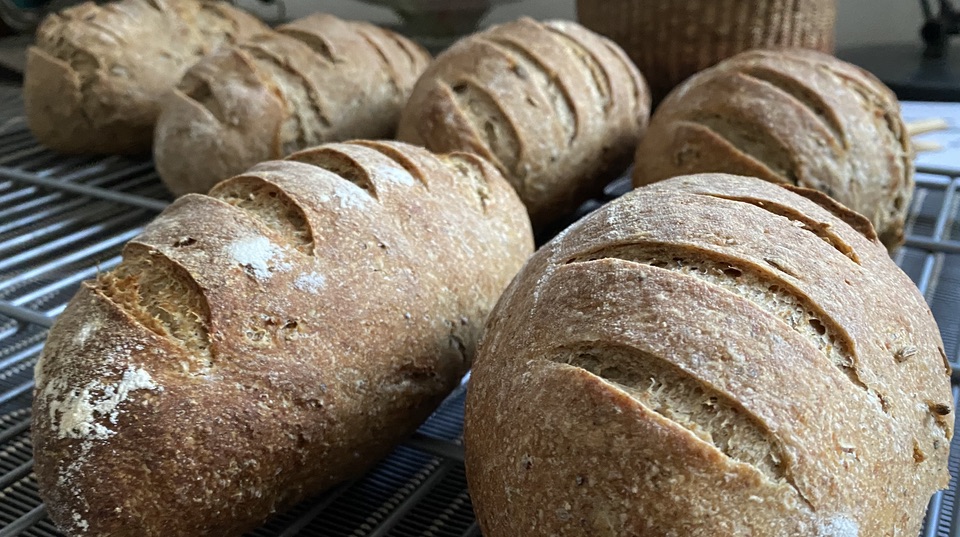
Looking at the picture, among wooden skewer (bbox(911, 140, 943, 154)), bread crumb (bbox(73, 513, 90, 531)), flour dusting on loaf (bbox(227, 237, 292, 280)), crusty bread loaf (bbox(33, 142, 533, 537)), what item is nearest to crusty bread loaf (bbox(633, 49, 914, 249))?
wooden skewer (bbox(911, 140, 943, 154))

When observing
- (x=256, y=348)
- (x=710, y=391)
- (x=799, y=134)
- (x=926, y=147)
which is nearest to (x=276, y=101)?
(x=256, y=348)

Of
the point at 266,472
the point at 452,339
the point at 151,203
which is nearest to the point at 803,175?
the point at 452,339

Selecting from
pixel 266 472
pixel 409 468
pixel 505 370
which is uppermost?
pixel 505 370

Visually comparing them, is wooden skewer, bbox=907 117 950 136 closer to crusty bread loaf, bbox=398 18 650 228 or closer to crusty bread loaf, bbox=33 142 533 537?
crusty bread loaf, bbox=398 18 650 228

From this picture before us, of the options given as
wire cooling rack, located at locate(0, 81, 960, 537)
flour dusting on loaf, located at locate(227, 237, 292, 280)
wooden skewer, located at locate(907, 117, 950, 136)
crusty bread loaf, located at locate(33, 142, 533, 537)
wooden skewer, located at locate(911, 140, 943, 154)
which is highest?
flour dusting on loaf, located at locate(227, 237, 292, 280)

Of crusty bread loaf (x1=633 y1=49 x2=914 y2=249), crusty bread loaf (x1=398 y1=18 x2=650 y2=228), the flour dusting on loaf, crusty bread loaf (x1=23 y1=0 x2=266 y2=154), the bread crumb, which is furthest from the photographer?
crusty bread loaf (x1=23 y1=0 x2=266 y2=154)

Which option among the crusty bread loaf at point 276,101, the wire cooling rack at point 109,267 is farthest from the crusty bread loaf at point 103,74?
the crusty bread loaf at point 276,101

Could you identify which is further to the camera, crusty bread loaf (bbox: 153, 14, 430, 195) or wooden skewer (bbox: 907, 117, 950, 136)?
wooden skewer (bbox: 907, 117, 950, 136)

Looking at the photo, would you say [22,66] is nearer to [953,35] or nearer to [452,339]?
[452,339]

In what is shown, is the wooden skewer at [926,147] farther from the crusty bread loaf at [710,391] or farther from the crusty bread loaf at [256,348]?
the crusty bread loaf at [256,348]
